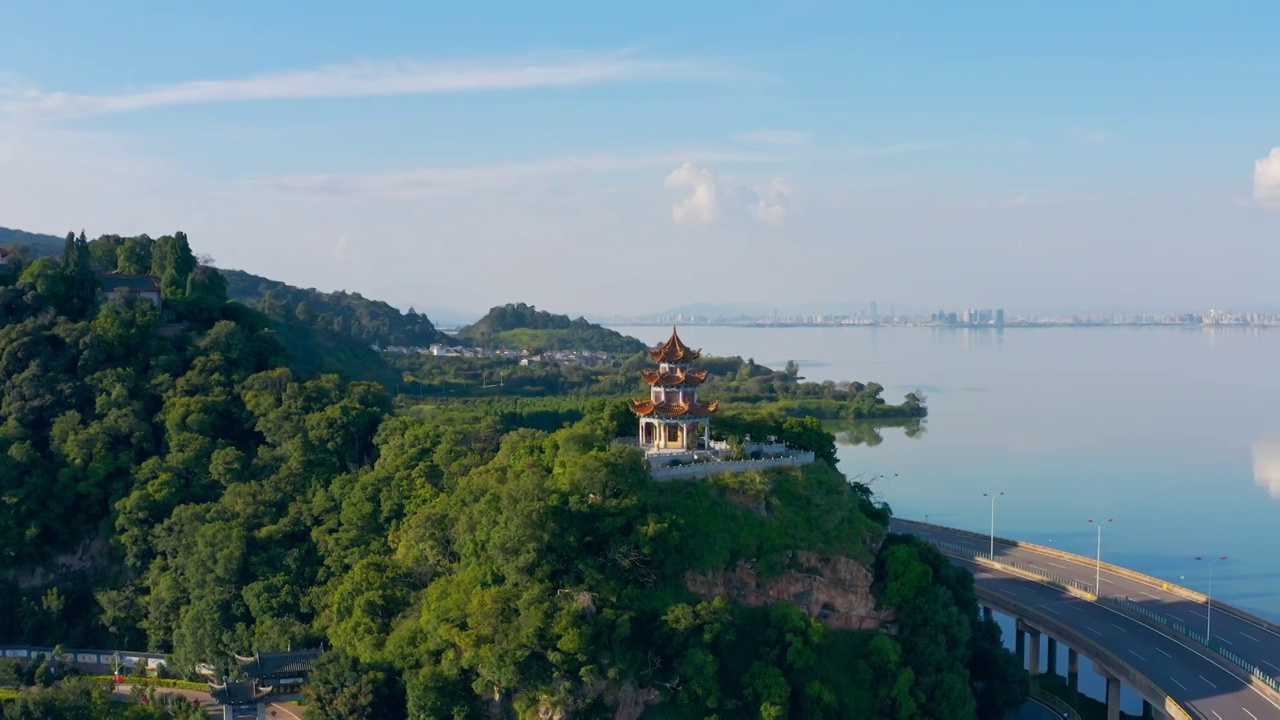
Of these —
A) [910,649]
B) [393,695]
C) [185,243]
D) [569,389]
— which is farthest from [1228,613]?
[569,389]

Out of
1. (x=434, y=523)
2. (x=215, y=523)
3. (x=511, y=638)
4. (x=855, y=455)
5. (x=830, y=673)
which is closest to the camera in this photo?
(x=511, y=638)

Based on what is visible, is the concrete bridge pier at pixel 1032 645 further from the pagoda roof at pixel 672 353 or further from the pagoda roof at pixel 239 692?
the pagoda roof at pixel 239 692

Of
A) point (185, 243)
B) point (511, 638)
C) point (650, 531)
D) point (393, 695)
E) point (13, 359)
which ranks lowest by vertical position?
point (393, 695)

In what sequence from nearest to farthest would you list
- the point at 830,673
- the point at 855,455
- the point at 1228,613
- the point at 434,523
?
the point at 830,673 < the point at 434,523 < the point at 1228,613 < the point at 855,455

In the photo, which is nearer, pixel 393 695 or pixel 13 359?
pixel 393 695

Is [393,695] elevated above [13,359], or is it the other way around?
[13,359]

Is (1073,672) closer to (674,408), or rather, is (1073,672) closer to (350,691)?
(674,408)

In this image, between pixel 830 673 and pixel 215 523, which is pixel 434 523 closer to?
pixel 215 523
